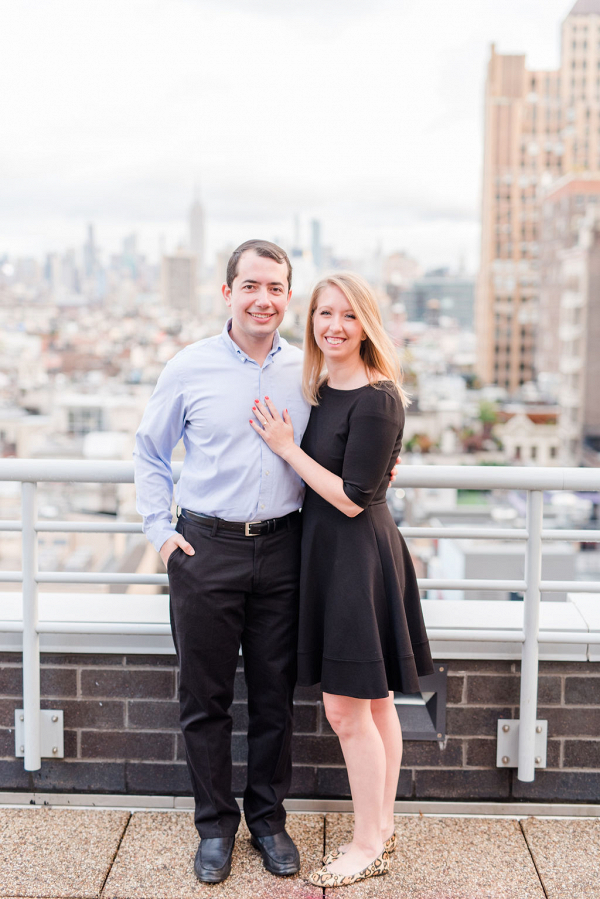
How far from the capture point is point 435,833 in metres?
2.32

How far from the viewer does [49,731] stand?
8.00 ft

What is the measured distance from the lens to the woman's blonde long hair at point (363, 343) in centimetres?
192

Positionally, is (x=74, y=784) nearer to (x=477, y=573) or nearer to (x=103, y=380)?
(x=477, y=573)

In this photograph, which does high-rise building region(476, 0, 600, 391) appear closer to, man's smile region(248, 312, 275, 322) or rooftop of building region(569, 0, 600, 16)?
rooftop of building region(569, 0, 600, 16)

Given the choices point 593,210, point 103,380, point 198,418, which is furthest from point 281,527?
point 103,380

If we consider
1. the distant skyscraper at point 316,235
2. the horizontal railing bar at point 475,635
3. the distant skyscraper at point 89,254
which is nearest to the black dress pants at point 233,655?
the horizontal railing bar at point 475,635

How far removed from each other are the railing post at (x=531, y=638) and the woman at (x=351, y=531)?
452 millimetres

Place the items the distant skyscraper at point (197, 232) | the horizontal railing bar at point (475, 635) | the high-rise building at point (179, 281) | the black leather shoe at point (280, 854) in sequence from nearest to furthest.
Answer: the black leather shoe at point (280, 854) → the horizontal railing bar at point (475, 635) → the distant skyscraper at point (197, 232) → the high-rise building at point (179, 281)

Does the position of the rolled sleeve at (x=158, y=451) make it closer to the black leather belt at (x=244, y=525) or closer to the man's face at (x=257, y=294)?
the black leather belt at (x=244, y=525)

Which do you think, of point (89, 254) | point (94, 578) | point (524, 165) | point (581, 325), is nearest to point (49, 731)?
point (94, 578)

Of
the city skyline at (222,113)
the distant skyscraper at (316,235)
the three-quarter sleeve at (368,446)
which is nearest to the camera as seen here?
the three-quarter sleeve at (368,446)

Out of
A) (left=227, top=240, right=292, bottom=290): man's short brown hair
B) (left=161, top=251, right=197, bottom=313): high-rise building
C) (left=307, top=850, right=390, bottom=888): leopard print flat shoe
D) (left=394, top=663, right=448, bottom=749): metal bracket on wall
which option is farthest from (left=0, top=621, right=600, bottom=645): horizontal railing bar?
(left=161, top=251, right=197, bottom=313): high-rise building

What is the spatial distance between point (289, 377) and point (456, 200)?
124m

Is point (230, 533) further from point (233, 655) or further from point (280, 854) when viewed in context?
point (280, 854)
